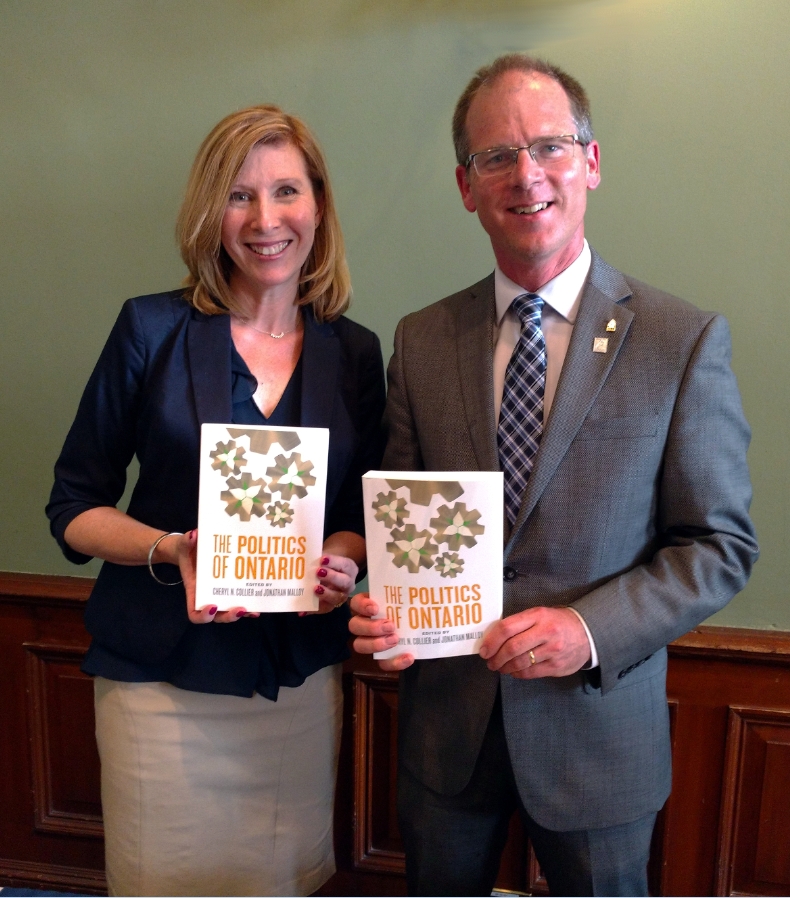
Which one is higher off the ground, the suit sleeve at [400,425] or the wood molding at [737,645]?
the suit sleeve at [400,425]

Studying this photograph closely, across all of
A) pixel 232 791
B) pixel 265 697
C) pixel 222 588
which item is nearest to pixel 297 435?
pixel 222 588

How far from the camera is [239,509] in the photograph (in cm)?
139

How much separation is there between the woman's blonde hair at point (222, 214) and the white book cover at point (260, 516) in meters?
0.43

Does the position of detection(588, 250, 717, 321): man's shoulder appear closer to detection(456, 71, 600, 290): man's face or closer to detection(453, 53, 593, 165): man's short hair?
detection(456, 71, 600, 290): man's face

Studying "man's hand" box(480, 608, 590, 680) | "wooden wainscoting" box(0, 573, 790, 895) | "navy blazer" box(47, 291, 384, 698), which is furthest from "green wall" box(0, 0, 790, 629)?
"man's hand" box(480, 608, 590, 680)

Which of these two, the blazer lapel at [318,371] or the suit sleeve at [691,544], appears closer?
the suit sleeve at [691,544]

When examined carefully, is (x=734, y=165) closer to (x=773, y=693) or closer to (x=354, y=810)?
(x=773, y=693)

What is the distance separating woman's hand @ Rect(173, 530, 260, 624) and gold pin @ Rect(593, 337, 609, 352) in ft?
2.42

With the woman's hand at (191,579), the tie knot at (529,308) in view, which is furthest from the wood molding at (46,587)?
the tie knot at (529,308)

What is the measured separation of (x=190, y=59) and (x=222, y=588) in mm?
1458

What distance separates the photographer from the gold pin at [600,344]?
1.38 meters

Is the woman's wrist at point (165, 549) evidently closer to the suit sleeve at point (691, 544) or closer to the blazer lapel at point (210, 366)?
the blazer lapel at point (210, 366)

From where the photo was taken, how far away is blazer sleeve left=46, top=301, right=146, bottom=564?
1631mm

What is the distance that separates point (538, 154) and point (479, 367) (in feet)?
1.24
